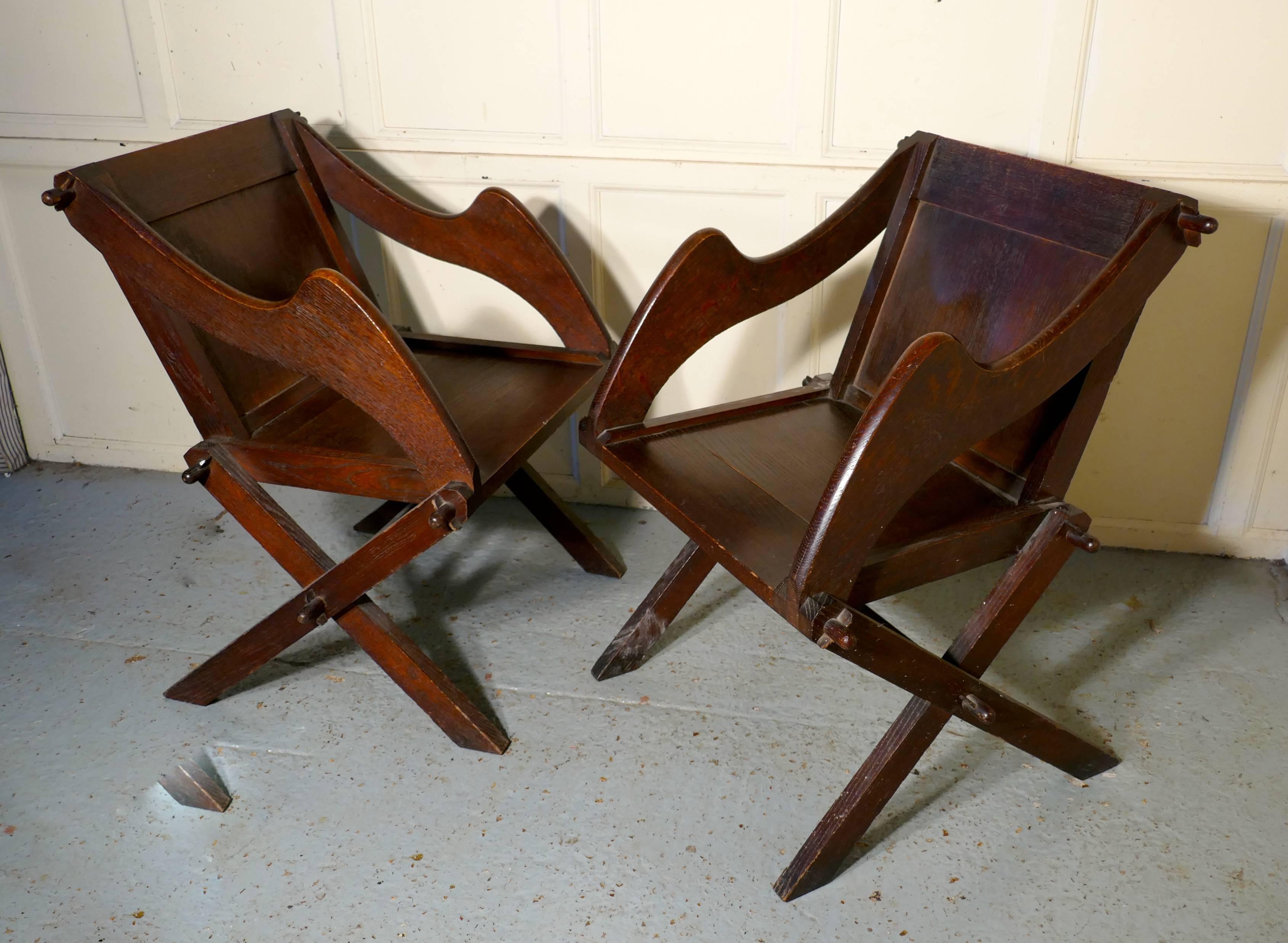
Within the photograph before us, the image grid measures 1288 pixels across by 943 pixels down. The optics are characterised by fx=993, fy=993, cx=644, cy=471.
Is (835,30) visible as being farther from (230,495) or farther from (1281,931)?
(1281,931)

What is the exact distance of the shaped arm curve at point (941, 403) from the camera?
129cm

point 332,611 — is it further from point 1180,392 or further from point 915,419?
point 1180,392

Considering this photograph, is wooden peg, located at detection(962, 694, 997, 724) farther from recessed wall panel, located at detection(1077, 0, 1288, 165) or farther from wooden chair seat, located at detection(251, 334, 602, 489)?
→ recessed wall panel, located at detection(1077, 0, 1288, 165)

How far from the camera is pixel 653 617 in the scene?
2098 millimetres

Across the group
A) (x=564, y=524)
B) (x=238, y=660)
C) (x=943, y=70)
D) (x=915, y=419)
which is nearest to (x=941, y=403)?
(x=915, y=419)

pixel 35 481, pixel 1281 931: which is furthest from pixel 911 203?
pixel 35 481

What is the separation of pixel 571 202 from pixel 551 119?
195 millimetres

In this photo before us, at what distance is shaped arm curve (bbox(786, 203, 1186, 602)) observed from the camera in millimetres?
1290

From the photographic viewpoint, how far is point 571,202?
241 centimetres

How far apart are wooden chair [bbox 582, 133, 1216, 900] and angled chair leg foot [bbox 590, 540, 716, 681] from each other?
0.06 m

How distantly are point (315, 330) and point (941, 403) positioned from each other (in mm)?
970

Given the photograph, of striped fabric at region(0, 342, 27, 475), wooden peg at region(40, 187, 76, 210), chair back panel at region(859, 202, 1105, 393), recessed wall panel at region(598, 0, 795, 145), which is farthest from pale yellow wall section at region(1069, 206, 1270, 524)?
striped fabric at region(0, 342, 27, 475)

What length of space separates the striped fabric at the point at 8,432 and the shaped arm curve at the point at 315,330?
4.83 ft

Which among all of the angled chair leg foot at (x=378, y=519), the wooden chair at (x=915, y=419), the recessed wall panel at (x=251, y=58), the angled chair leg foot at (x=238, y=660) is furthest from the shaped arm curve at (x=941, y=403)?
the recessed wall panel at (x=251, y=58)
